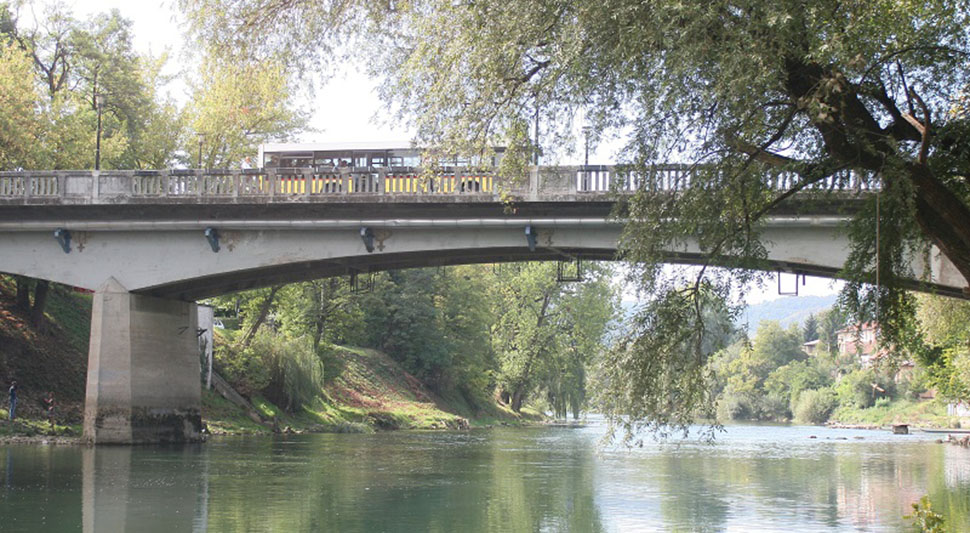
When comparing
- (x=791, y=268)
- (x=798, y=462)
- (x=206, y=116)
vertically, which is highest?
(x=206, y=116)

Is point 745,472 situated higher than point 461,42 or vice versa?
point 461,42

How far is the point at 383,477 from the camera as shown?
80.5 ft

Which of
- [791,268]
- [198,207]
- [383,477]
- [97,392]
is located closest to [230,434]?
[97,392]

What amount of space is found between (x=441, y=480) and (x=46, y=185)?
15.4 m

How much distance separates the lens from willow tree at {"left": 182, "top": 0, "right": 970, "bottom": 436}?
39.6ft

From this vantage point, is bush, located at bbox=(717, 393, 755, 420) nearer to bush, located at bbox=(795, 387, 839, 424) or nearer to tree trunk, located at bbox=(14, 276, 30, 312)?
bush, located at bbox=(795, 387, 839, 424)

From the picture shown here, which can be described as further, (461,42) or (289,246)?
(289,246)

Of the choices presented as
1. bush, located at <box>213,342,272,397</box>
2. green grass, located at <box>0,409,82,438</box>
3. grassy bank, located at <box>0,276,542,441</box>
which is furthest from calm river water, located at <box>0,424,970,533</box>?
bush, located at <box>213,342,272,397</box>

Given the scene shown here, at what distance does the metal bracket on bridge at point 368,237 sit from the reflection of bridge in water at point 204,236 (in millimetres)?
30

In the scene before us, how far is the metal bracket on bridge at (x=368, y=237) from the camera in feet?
99.8

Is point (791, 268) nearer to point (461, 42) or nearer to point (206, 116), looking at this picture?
point (461, 42)

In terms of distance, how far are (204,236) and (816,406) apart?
302 feet

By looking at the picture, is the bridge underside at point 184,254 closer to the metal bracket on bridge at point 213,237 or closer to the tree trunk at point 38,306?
the metal bracket on bridge at point 213,237

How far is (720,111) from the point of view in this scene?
42.7ft
